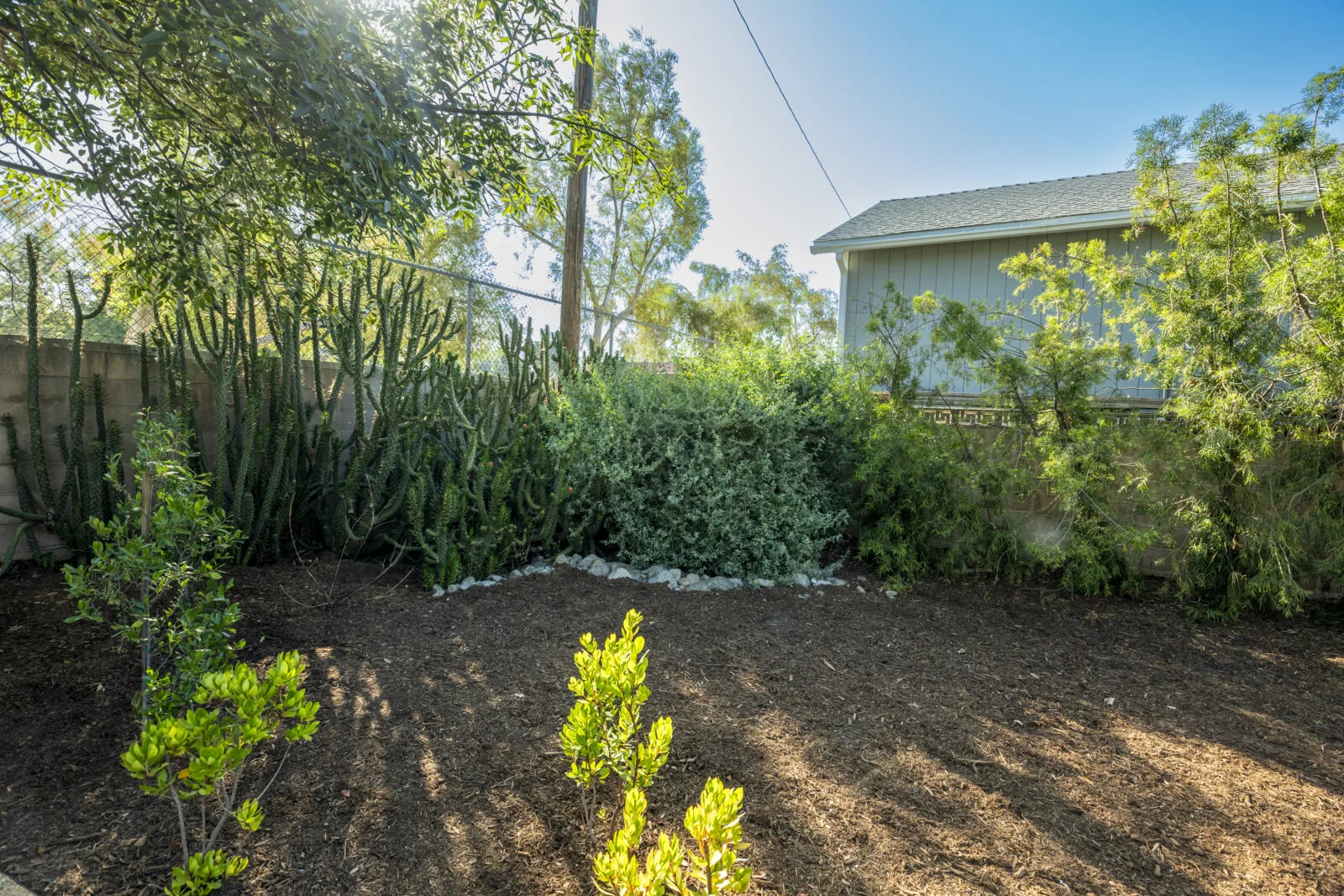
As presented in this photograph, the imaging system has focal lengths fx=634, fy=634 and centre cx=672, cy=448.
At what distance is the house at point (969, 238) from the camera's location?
7.14 m

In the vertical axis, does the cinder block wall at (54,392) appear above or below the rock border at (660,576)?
above

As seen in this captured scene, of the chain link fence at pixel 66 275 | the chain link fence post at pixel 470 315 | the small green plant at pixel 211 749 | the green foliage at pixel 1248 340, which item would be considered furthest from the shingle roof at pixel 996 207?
the small green plant at pixel 211 749

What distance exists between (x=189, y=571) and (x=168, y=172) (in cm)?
227

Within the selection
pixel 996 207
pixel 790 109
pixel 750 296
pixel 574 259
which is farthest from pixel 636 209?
pixel 574 259

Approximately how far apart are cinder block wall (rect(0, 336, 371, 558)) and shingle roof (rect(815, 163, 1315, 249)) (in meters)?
7.19

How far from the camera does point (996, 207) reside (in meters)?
8.15

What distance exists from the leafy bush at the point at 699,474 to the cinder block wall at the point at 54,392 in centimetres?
247

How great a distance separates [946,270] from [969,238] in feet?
1.47

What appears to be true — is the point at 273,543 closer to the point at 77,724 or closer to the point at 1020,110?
the point at 77,724

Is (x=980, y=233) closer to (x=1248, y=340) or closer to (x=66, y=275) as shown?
(x=1248, y=340)

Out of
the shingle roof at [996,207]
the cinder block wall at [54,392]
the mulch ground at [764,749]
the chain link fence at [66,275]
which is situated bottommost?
the mulch ground at [764,749]

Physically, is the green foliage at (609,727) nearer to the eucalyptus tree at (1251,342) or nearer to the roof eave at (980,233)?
the eucalyptus tree at (1251,342)

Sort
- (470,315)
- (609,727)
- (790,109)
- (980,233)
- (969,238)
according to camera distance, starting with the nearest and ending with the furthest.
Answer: (609,727) < (470,315) < (980,233) < (969,238) < (790,109)

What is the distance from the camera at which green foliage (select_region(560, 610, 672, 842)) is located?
61.8 inches
